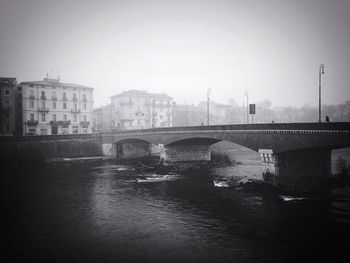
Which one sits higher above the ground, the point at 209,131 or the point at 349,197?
the point at 209,131

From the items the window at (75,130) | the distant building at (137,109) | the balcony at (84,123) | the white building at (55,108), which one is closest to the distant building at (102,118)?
the distant building at (137,109)

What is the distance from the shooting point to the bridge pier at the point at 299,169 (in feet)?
98.2

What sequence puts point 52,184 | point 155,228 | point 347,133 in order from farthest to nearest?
point 52,184, point 347,133, point 155,228

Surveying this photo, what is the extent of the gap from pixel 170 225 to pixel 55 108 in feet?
218

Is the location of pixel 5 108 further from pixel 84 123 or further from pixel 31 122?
pixel 84 123

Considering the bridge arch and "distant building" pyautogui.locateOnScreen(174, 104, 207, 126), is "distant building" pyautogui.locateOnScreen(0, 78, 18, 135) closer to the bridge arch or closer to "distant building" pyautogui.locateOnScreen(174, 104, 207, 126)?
the bridge arch

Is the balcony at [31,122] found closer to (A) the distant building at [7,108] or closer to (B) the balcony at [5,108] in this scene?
(A) the distant building at [7,108]

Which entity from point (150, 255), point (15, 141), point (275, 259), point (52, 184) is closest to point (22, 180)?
point (52, 184)

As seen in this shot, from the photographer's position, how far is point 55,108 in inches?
3078

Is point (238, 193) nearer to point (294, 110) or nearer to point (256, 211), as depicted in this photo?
point (256, 211)

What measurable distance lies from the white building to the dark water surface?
4433 cm

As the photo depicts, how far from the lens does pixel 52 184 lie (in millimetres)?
37625

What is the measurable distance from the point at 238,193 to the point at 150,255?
615 inches

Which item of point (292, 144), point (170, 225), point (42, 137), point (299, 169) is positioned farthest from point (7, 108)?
point (299, 169)
